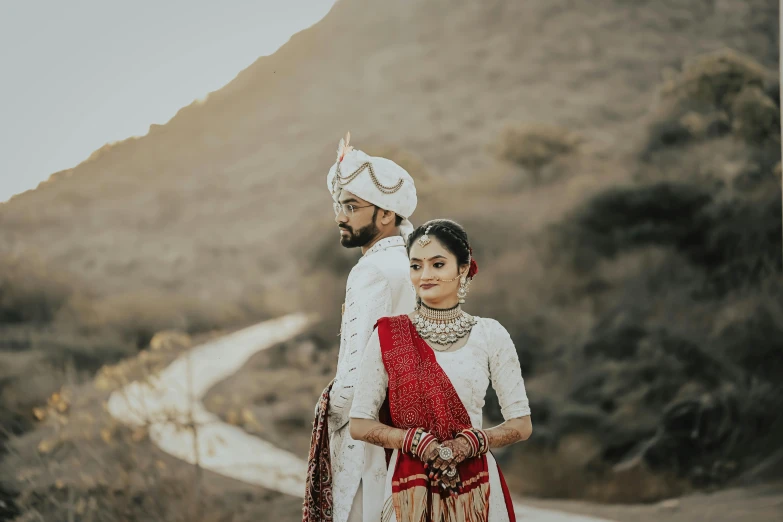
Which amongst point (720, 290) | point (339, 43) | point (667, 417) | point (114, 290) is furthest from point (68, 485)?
point (720, 290)

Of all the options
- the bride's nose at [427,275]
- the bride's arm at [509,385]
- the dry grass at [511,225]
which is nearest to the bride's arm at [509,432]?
the bride's arm at [509,385]

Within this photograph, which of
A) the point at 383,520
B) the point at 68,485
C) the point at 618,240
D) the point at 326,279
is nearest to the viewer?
the point at 383,520

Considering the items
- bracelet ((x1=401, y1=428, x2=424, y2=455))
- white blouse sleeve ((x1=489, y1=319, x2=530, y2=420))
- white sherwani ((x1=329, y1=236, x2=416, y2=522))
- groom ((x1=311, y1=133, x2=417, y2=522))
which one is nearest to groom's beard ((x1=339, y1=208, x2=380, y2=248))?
groom ((x1=311, y1=133, x2=417, y2=522))

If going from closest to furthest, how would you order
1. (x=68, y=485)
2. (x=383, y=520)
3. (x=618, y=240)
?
(x=383, y=520) → (x=68, y=485) → (x=618, y=240)

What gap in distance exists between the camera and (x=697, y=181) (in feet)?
19.7

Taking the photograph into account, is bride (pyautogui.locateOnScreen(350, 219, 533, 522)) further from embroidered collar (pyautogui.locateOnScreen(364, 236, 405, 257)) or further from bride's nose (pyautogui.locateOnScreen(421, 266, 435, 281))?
embroidered collar (pyautogui.locateOnScreen(364, 236, 405, 257))

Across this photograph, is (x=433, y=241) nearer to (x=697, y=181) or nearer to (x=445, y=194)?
(x=445, y=194)

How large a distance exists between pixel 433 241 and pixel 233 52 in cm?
374

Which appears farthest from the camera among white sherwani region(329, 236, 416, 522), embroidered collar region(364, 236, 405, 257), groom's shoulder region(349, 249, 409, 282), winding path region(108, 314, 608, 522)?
winding path region(108, 314, 608, 522)

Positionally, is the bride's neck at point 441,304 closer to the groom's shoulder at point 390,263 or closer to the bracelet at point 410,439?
the bracelet at point 410,439

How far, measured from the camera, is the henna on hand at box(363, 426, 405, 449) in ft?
6.78

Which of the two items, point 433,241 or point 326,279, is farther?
point 326,279

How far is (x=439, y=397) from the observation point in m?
2.10

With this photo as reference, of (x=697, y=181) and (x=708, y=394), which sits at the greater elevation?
(x=697, y=181)
